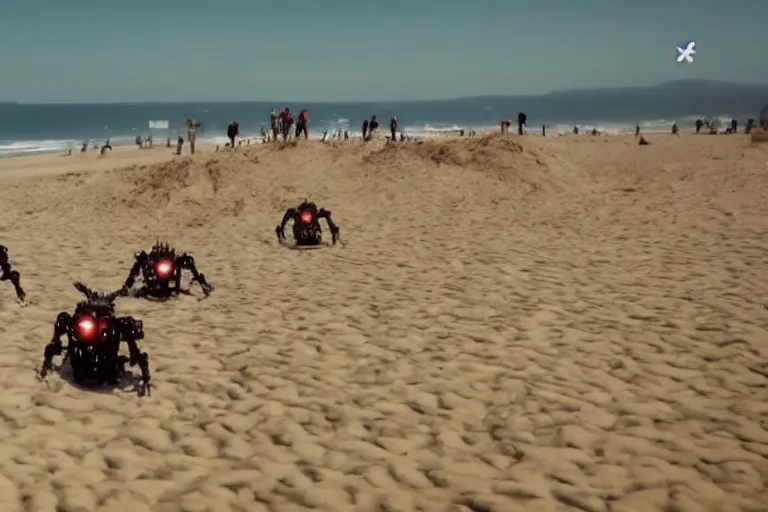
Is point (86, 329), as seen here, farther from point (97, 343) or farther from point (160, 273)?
point (160, 273)

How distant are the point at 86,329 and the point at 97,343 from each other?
0.59 ft

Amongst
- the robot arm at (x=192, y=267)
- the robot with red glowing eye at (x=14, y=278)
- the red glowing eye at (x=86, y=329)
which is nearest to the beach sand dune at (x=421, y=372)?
the robot with red glowing eye at (x=14, y=278)

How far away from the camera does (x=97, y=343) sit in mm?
6270

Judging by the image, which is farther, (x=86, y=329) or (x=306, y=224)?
(x=306, y=224)

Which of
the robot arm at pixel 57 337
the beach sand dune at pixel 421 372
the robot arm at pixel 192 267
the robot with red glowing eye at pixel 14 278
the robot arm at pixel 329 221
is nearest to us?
the beach sand dune at pixel 421 372

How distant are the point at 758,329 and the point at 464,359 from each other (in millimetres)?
3699

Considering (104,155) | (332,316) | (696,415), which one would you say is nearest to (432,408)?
(696,415)

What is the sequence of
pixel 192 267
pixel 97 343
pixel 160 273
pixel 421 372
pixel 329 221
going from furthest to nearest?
pixel 329 221, pixel 192 267, pixel 160 273, pixel 421 372, pixel 97 343

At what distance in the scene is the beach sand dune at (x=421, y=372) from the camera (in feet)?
15.4

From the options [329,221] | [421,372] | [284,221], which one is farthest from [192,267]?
[421,372]

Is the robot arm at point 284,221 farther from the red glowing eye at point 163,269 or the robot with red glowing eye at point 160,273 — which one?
the red glowing eye at point 163,269

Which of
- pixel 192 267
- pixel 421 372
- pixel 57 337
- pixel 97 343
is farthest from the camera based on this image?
pixel 192 267

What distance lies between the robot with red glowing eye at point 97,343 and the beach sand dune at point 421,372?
0.25m

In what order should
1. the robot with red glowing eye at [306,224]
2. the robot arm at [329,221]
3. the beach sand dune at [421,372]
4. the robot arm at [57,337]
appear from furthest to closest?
the robot with red glowing eye at [306,224]
the robot arm at [329,221]
the robot arm at [57,337]
the beach sand dune at [421,372]
